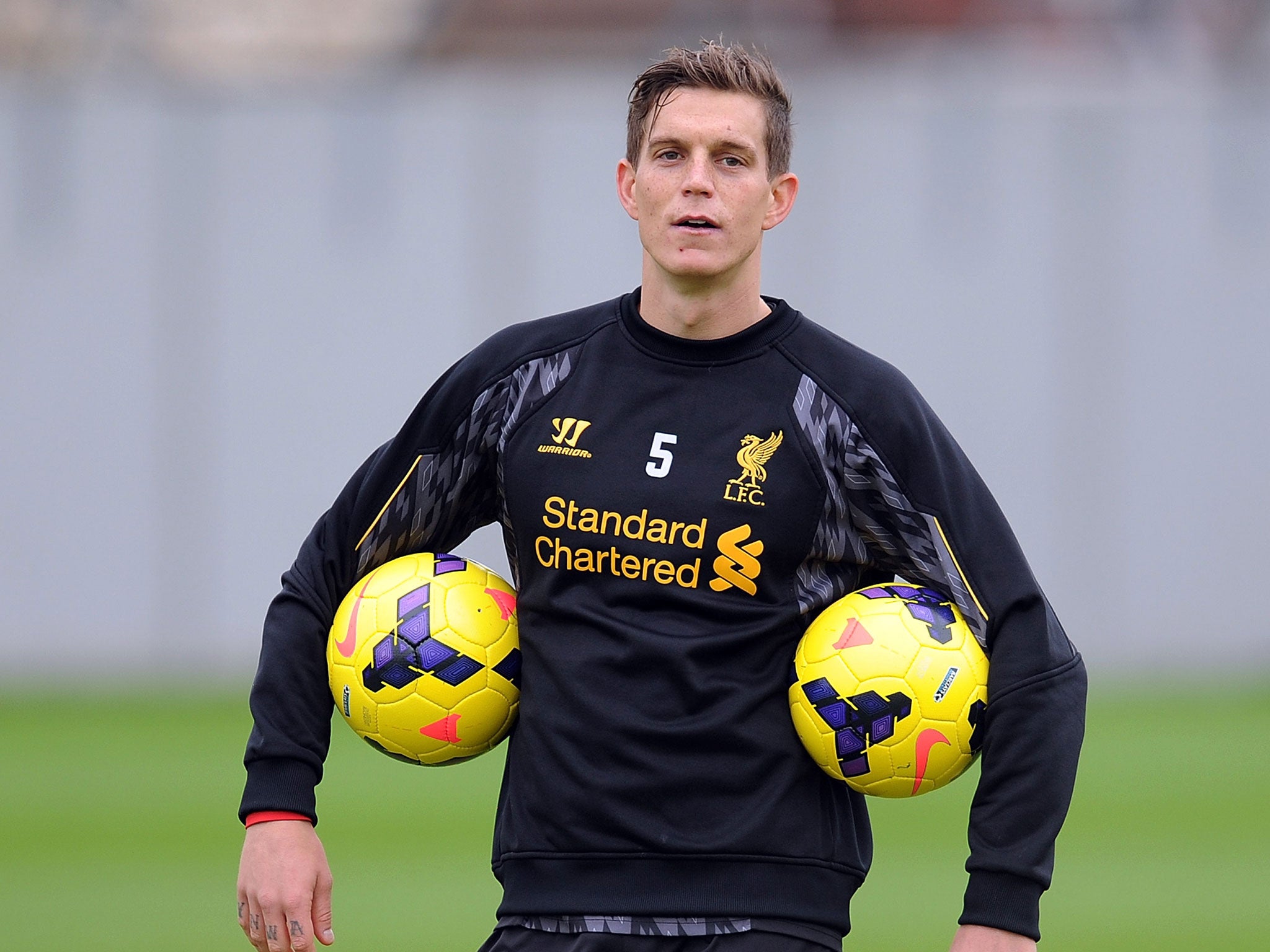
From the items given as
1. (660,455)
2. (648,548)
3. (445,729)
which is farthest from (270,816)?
(660,455)

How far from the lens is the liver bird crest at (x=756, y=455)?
3.84 meters

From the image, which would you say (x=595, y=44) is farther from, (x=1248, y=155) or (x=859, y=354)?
(x=859, y=354)

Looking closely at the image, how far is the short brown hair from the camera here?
3926 millimetres

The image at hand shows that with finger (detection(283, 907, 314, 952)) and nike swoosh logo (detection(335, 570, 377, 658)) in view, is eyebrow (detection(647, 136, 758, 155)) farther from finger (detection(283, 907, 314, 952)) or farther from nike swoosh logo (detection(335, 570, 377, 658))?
finger (detection(283, 907, 314, 952))

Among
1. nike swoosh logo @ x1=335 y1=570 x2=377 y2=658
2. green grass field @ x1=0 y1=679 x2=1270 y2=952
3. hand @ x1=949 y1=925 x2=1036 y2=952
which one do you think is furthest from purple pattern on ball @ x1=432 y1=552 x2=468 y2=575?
green grass field @ x1=0 y1=679 x2=1270 y2=952

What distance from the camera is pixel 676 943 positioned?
3.74 metres

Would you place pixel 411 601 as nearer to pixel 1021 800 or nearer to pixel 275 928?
Answer: pixel 275 928

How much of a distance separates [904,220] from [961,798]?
31.4 feet

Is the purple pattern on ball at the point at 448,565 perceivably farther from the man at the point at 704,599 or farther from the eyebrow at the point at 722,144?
the eyebrow at the point at 722,144

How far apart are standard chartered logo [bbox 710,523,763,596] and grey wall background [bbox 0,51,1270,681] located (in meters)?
16.4

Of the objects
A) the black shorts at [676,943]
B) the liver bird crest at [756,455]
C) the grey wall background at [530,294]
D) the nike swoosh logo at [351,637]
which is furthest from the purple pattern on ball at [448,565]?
the grey wall background at [530,294]

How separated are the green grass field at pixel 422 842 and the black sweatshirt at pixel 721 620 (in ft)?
15.2

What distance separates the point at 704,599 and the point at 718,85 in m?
1.12

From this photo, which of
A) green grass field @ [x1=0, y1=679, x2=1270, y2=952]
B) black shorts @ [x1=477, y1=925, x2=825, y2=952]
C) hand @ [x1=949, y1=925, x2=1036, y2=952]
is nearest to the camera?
hand @ [x1=949, y1=925, x2=1036, y2=952]
